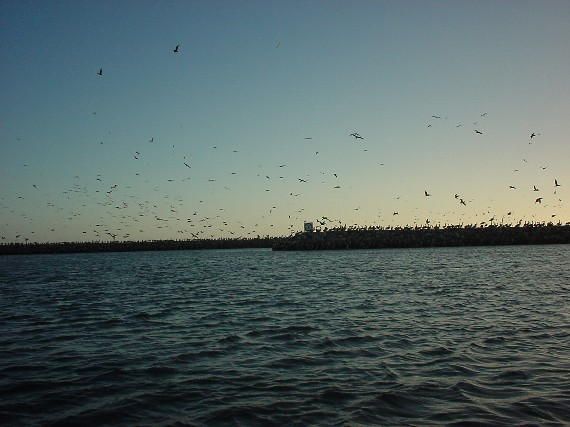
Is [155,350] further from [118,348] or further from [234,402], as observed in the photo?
[234,402]

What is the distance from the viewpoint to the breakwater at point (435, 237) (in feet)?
372

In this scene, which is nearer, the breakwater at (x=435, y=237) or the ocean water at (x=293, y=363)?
the ocean water at (x=293, y=363)

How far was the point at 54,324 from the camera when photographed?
18859 mm

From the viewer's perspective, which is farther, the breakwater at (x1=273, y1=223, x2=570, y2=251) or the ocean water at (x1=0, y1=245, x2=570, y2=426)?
the breakwater at (x1=273, y1=223, x2=570, y2=251)

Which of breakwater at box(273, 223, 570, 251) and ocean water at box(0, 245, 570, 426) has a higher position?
breakwater at box(273, 223, 570, 251)

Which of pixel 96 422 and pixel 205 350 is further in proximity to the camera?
pixel 205 350

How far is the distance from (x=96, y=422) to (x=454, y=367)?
744cm

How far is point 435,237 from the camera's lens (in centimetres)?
11744

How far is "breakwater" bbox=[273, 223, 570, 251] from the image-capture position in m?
113

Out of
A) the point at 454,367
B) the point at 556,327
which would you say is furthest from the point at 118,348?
the point at 556,327

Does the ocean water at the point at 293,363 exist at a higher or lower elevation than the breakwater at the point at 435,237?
lower

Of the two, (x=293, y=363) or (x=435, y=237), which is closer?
(x=293, y=363)

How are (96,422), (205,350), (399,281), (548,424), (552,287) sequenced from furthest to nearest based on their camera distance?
(399,281) < (552,287) < (205,350) < (96,422) < (548,424)

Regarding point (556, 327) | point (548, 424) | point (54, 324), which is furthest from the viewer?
point (54, 324)
